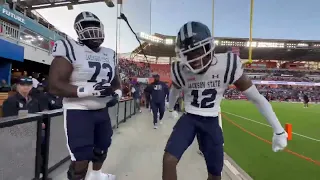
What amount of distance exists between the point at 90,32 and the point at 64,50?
299 mm

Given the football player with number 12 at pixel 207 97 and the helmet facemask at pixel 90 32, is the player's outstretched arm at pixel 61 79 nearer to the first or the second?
the helmet facemask at pixel 90 32

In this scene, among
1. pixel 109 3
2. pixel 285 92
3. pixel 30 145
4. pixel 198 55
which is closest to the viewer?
pixel 198 55

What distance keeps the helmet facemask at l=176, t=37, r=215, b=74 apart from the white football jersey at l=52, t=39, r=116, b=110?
79 cm

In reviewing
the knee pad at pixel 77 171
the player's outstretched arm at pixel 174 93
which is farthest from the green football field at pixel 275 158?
the knee pad at pixel 77 171

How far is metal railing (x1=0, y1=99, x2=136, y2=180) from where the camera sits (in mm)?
2623

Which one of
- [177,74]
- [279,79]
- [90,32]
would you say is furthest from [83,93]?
[279,79]

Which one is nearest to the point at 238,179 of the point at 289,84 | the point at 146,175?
the point at 146,175

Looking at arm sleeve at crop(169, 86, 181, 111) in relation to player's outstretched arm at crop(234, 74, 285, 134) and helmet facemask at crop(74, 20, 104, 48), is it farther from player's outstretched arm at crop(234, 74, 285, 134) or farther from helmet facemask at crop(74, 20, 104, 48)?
helmet facemask at crop(74, 20, 104, 48)

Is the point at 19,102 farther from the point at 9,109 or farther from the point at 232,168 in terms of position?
the point at 232,168

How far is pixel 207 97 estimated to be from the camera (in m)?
2.46

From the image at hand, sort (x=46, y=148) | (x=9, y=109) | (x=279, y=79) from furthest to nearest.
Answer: (x=279, y=79), (x=9, y=109), (x=46, y=148)

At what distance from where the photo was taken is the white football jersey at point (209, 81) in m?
2.39

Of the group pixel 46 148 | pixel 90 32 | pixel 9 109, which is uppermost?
pixel 90 32

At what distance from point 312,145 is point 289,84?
159 feet
